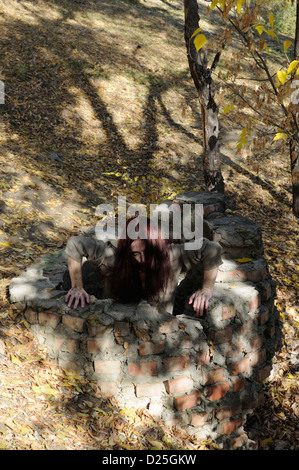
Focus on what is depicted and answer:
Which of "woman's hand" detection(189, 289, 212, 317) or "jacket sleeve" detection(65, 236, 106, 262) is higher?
"jacket sleeve" detection(65, 236, 106, 262)

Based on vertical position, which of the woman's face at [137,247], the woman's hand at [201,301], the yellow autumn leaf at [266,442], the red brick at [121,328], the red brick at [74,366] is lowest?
the yellow autumn leaf at [266,442]

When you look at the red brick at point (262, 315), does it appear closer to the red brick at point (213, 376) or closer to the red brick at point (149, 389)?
the red brick at point (213, 376)

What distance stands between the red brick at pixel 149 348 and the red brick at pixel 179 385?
268 millimetres

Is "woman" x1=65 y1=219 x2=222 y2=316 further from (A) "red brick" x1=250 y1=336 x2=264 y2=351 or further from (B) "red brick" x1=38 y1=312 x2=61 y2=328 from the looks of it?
(A) "red brick" x1=250 y1=336 x2=264 y2=351

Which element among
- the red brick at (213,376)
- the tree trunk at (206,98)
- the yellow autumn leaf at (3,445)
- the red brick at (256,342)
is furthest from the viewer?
the tree trunk at (206,98)

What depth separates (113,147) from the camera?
29.1 ft

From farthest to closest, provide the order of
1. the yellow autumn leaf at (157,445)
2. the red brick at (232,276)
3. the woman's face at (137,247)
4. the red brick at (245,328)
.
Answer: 1. the red brick at (232,276)
2. the red brick at (245,328)
3. the woman's face at (137,247)
4. the yellow autumn leaf at (157,445)

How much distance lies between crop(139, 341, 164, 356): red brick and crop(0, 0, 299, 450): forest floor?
0.47 m

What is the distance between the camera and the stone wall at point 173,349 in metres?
3.18

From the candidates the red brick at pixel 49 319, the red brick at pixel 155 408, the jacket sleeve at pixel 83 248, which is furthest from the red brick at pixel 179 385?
the jacket sleeve at pixel 83 248

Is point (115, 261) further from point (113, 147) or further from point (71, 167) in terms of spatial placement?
point (113, 147)

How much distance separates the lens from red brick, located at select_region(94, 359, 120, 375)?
3189 mm

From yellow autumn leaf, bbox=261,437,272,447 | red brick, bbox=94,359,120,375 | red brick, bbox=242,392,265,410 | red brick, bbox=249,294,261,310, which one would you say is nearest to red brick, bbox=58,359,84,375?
red brick, bbox=94,359,120,375
